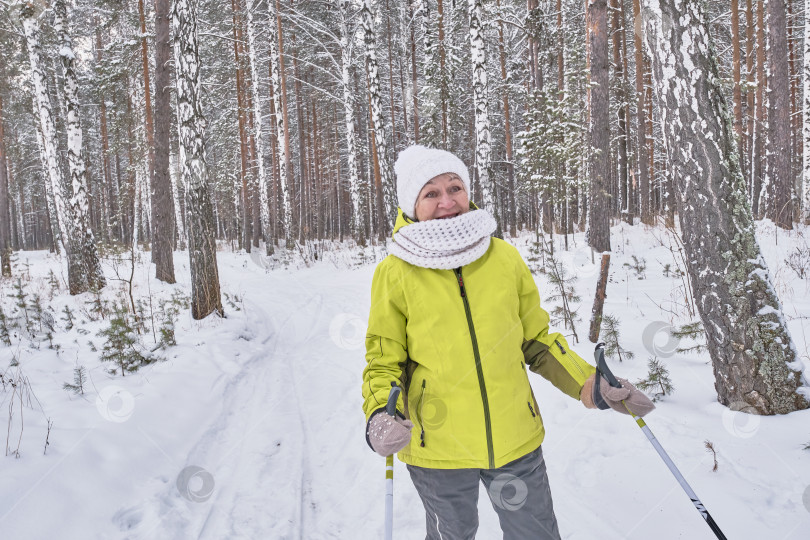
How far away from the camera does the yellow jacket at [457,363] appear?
165 cm

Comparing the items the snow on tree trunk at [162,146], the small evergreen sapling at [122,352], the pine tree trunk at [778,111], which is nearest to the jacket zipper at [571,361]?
the small evergreen sapling at [122,352]

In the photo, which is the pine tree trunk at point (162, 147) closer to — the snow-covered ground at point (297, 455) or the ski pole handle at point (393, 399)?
the snow-covered ground at point (297, 455)

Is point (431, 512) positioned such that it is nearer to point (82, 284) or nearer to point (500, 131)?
point (82, 284)

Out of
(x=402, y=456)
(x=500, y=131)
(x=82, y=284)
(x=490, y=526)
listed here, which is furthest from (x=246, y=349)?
(x=500, y=131)

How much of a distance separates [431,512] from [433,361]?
0.66 meters

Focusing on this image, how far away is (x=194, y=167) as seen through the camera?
6.97 meters

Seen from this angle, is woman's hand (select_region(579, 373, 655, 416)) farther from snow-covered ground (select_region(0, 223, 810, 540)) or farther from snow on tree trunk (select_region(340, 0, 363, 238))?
snow on tree trunk (select_region(340, 0, 363, 238))

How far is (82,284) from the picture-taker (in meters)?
9.48

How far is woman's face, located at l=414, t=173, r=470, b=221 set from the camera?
1.88 m
